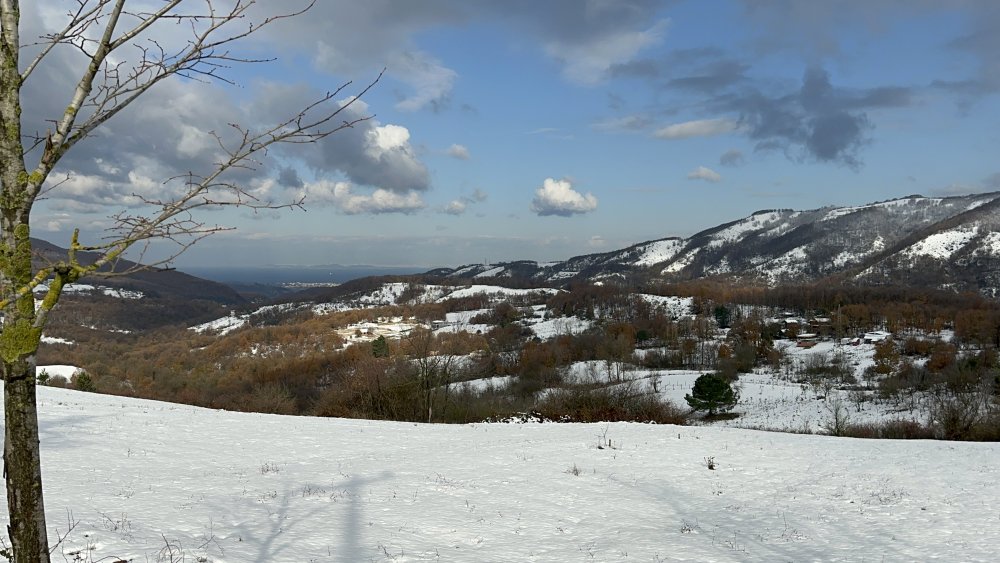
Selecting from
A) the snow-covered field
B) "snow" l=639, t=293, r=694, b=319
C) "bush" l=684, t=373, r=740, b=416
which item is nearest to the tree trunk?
the snow-covered field

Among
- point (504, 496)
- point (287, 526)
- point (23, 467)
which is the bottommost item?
point (504, 496)

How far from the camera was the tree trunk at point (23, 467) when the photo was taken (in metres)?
2.92

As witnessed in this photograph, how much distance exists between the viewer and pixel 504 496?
1263 centimetres

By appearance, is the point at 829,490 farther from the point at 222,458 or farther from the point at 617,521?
the point at 222,458

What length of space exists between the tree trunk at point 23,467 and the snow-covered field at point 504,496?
16.0ft

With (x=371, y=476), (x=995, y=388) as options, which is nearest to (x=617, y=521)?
(x=371, y=476)

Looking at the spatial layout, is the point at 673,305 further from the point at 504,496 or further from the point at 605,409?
the point at 504,496

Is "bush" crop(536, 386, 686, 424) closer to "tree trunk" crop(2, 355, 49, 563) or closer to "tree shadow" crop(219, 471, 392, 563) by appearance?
"tree shadow" crop(219, 471, 392, 563)

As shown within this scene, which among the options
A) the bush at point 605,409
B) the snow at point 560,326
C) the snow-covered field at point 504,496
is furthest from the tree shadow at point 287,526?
the snow at point 560,326

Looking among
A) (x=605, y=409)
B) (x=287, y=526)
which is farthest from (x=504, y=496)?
(x=605, y=409)

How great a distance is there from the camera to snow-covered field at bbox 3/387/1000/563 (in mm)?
8805

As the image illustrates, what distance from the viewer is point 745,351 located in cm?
11112

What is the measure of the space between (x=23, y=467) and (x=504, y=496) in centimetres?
1085

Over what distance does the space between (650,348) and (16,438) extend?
459 feet
